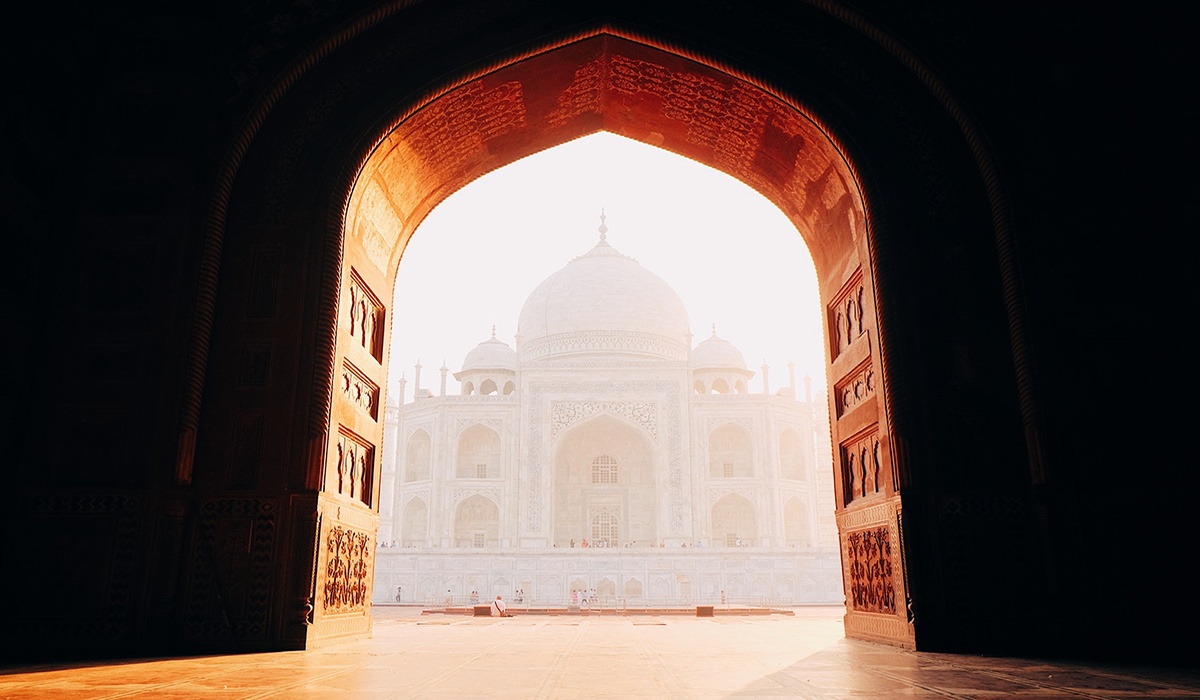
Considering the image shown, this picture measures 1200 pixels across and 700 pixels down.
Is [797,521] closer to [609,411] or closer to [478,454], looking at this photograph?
[609,411]

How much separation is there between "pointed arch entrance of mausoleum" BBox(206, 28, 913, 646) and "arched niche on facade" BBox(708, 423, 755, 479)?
866 inches

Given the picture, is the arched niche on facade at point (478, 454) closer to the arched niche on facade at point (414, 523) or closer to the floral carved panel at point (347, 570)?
the arched niche on facade at point (414, 523)

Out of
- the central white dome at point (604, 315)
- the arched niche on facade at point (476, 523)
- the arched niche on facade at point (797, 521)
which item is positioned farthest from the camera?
the central white dome at point (604, 315)

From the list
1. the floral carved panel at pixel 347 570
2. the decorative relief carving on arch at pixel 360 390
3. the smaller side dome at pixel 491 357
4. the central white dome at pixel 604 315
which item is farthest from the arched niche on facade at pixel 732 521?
the floral carved panel at pixel 347 570

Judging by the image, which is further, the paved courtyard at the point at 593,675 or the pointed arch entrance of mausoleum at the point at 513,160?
the pointed arch entrance of mausoleum at the point at 513,160

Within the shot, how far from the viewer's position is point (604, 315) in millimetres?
29812

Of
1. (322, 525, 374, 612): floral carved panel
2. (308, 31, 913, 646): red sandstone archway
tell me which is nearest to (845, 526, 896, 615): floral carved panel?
(308, 31, 913, 646): red sandstone archway

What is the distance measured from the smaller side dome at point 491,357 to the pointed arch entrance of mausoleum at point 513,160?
24920mm

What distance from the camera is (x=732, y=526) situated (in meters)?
27.8

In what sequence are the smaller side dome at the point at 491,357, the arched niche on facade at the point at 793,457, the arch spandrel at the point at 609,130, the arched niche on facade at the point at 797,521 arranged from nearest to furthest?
the arch spandrel at the point at 609,130
the arched niche on facade at the point at 797,521
the arched niche on facade at the point at 793,457
the smaller side dome at the point at 491,357

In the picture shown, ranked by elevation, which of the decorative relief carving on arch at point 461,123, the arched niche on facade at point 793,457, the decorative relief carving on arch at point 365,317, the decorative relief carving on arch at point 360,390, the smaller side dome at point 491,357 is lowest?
the decorative relief carving on arch at point 360,390

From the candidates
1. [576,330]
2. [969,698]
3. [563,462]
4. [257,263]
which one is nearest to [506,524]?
[563,462]

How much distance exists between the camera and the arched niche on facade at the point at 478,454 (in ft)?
90.7

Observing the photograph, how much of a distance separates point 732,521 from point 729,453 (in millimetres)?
2267
